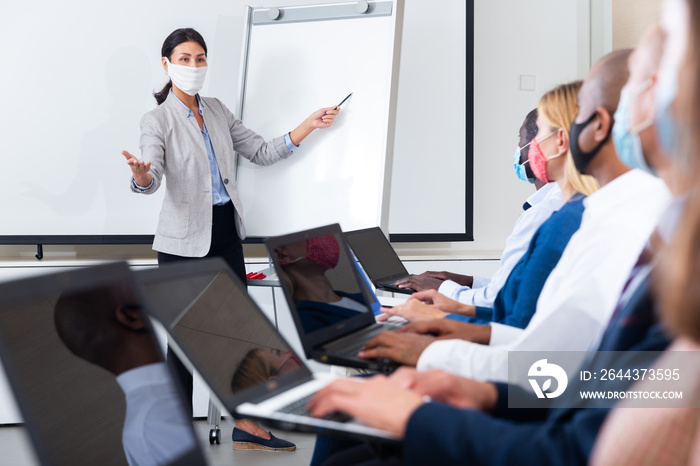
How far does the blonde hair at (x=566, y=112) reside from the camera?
4.74 feet

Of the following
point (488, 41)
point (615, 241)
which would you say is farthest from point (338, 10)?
point (615, 241)

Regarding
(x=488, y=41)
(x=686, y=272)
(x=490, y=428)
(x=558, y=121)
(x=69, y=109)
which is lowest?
(x=490, y=428)

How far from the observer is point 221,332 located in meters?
0.98

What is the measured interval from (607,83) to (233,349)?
0.84m

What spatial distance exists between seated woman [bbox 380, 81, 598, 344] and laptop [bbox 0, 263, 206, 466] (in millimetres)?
767

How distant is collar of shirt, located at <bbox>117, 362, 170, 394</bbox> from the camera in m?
0.71

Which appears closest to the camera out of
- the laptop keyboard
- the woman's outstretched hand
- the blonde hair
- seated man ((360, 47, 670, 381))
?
the laptop keyboard

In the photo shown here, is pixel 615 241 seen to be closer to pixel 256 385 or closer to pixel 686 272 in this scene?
pixel 686 272

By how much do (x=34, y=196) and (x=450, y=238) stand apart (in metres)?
2.17

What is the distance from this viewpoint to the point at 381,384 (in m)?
0.83

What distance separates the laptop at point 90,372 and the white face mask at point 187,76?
6.67 feet

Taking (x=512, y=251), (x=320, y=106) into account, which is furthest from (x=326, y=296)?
(x=320, y=106)

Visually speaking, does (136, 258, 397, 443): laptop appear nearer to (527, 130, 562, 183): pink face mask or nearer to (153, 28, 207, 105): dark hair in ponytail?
(527, 130, 562, 183): pink face mask

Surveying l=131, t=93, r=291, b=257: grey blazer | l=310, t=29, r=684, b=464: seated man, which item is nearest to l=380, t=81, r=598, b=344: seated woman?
l=310, t=29, r=684, b=464: seated man
